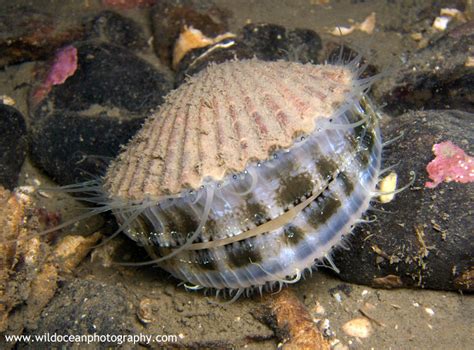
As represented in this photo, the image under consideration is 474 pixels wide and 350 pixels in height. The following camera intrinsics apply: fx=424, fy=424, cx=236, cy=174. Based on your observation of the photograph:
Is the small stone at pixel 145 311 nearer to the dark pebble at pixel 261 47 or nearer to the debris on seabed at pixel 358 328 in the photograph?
the debris on seabed at pixel 358 328

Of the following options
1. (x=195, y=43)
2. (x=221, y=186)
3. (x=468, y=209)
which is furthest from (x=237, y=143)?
(x=195, y=43)

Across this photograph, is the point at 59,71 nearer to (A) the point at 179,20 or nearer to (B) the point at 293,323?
(A) the point at 179,20

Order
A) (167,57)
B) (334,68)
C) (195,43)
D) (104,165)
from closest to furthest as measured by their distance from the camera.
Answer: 1. (334,68)
2. (104,165)
3. (195,43)
4. (167,57)

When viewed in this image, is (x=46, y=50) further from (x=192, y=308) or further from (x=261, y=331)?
(x=261, y=331)

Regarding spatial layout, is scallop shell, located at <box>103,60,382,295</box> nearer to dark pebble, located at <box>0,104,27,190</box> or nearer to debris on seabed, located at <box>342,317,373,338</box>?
debris on seabed, located at <box>342,317,373,338</box>

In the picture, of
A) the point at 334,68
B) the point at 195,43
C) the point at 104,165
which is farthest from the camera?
the point at 195,43

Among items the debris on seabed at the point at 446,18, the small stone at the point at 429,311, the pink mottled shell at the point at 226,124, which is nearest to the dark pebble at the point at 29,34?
the pink mottled shell at the point at 226,124

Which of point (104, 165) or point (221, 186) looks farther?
point (104, 165)
